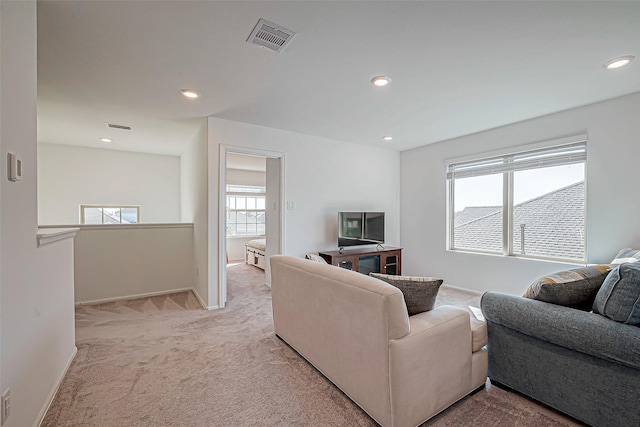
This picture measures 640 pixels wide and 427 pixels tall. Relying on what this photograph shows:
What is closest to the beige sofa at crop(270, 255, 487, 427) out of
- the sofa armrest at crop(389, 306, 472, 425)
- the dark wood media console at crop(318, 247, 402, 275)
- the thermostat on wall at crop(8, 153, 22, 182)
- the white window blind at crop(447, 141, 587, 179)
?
the sofa armrest at crop(389, 306, 472, 425)

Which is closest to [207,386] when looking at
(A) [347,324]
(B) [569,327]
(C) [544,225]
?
(A) [347,324]

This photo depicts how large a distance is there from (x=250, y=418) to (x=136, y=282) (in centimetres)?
329

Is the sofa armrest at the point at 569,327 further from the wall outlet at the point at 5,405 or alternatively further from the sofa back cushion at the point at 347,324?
the wall outlet at the point at 5,405

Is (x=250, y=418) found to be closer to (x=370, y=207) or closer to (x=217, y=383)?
(x=217, y=383)

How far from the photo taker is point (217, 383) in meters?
1.93

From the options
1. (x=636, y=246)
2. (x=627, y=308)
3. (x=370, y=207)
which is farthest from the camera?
(x=370, y=207)

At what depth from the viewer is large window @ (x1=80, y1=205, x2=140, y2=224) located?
519cm

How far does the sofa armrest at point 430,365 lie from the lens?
4.57 ft

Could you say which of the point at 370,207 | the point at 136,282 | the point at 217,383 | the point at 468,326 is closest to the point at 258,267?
the point at 136,282

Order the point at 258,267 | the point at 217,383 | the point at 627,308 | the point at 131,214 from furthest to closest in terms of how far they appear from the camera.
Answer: the point at 258,267 → the point at 131,214 → the point at 217,383 → the point at 627,308

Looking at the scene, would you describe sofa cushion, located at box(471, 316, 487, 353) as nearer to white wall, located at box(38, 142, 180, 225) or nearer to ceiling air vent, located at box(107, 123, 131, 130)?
ceiling air vent, located at box(107, 123, 131, 130)

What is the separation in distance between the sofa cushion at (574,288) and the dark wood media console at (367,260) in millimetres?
2538

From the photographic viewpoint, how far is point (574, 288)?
5.31 feet

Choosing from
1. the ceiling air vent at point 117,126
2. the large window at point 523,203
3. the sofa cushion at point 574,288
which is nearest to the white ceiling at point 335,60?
the ceiling air vent at point 117,126
